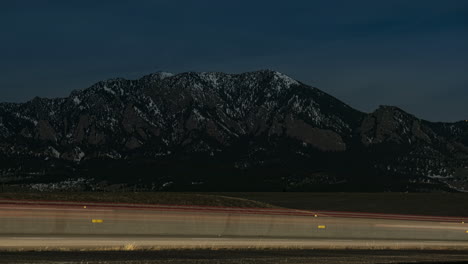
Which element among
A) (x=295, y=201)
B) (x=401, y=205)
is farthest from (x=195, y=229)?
(x=295, y=201)

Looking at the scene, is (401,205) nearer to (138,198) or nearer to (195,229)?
(138,198)

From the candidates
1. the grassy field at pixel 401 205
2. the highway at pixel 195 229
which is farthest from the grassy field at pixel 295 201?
the highway at pixel 195 229

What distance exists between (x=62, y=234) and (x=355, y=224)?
2207 centimetres

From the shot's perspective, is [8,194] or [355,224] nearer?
[355,224]

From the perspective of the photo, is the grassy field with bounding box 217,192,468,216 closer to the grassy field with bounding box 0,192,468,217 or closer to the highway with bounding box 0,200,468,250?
the grassy field with bounding box 0,192,468,217

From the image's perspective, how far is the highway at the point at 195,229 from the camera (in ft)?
129

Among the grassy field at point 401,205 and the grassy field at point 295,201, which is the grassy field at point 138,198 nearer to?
the grassy field at point 295,201

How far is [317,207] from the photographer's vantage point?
158m

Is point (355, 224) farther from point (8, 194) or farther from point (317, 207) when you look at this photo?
point (317, 207)

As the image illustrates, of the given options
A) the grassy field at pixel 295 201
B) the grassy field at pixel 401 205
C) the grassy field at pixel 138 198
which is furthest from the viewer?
the grassy field at pixel 401 205

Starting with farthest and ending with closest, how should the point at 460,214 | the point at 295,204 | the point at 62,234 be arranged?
the point at 295,204 < the point at 460,214 < the point at 62,234

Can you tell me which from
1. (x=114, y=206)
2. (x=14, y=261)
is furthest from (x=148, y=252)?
(x=114, y=206)

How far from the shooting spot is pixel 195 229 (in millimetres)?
49219

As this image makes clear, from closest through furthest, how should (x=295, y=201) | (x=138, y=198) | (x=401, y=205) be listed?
(x=138, y=198) < (x=401, y=205) < (x=295, y=201)
